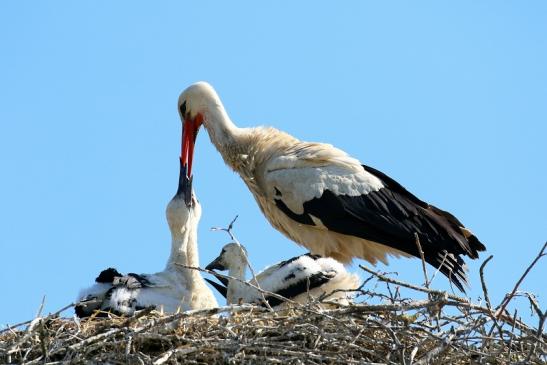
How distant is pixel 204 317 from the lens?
21.8 feet

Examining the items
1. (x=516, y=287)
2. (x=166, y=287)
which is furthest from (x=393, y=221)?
(x=516, y=287)

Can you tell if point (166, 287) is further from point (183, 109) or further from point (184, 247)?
point (183, 109)

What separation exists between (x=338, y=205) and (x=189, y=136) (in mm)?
1428

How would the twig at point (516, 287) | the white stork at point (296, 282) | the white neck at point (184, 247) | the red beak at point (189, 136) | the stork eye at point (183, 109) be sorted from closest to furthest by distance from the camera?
the twig at point (516, 287), the white stork at point (296, 282), the white neck at point (184, 247), the red beak at point (189, 136), the stork eye at point (183, 109)

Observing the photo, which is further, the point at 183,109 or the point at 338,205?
the point at 183,109

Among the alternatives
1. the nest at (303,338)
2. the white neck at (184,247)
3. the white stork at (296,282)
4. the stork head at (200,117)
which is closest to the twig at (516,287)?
the nest at (303,338)

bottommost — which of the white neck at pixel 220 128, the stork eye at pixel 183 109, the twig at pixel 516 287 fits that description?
the twig at pixel 516 287

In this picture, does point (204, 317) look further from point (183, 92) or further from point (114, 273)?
point (183, 92)

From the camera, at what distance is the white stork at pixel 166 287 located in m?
7.93

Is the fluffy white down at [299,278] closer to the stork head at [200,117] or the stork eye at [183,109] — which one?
the stork head at [200,117]

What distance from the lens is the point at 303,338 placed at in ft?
21.5

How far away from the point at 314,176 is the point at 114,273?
1737mm

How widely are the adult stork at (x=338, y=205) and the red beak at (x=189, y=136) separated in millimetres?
362

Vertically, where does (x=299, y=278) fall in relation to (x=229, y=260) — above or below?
below
